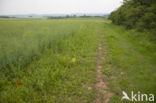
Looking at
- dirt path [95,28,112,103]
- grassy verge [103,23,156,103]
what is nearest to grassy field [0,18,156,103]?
grassy verge [103,23,156,103]

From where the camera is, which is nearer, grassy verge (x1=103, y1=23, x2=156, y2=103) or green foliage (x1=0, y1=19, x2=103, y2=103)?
green foliage (x1=0, y1=19, x2=103, y2=103)

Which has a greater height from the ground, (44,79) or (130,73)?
(44,79)

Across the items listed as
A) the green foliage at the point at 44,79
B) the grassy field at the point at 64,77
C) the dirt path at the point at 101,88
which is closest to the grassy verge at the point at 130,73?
the grassy field at the point at 64,77

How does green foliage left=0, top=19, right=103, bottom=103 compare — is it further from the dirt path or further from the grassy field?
the dirt path

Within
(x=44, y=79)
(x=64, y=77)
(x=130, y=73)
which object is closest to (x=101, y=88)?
(x=64, y=77)

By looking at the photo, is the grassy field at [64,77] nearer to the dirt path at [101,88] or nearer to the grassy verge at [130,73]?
the grassy verge at [130,73]

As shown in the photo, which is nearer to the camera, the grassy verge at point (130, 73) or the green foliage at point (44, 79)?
the green foliage at point (44, 79)

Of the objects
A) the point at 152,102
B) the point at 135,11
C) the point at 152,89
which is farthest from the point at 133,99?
the point at 135,11

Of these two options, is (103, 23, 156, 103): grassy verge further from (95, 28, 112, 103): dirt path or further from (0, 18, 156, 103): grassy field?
(95, 28, 112, 103): dirt path

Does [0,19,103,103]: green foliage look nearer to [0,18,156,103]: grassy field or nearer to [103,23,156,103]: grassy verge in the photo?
[0,18,156,103]: grassy field

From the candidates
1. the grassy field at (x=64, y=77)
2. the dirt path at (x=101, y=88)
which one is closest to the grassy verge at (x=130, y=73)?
the grassy field at (x=64, y=77)

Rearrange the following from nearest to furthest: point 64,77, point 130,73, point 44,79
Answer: point 44,79
point 64,77
point 130,73

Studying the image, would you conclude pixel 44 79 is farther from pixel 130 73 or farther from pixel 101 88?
pixel 130 73

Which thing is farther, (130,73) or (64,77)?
(130,73)
